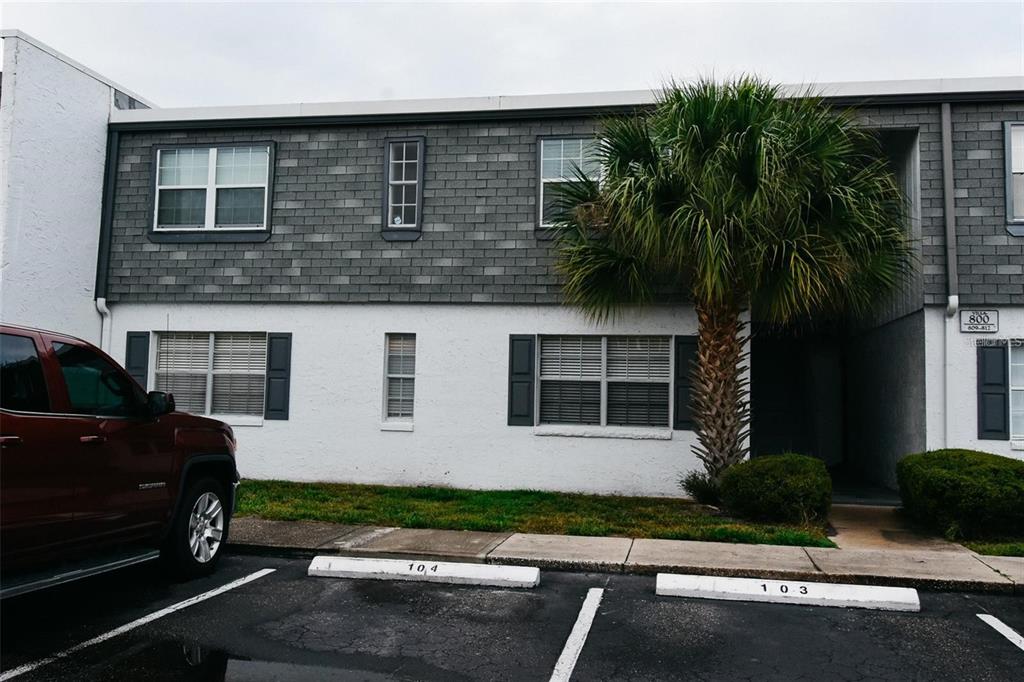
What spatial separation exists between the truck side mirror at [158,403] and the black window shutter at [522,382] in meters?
6.61

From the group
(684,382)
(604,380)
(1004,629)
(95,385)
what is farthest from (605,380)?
(95,385)

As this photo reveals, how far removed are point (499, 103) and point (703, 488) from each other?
247 inches

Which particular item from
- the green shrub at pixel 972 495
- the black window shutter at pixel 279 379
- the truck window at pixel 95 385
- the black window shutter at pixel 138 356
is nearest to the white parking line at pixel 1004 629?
the green shrub at pixel 972 495

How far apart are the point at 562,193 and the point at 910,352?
5.65 metres

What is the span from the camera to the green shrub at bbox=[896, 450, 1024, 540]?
897 centimetres

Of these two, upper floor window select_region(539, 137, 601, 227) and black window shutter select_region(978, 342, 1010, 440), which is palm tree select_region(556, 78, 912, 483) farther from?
black window shutter select_region(978, 342, 1010, 440)

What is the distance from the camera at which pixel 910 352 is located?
12.8 metres

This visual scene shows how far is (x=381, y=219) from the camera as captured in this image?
1335 centimetres

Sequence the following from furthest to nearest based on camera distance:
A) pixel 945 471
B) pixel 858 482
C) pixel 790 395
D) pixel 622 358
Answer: pixel 790 395, pixel 858 482, pixel 622 358, pixel 945 471

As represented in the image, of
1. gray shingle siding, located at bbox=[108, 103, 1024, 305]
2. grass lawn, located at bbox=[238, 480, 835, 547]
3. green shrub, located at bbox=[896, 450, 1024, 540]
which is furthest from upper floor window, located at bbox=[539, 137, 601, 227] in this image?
green shrub, located at bbox=[896, 450, 1024, 540]

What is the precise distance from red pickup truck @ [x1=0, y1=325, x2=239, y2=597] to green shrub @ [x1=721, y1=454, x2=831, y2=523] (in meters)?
5.65

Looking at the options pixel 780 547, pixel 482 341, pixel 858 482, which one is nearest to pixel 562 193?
pixel 482 341

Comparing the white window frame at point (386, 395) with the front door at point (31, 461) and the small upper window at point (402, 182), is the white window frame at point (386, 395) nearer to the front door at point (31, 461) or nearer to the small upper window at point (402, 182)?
the small upper window at point (402, 182)

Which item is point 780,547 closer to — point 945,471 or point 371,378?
point 945,471
